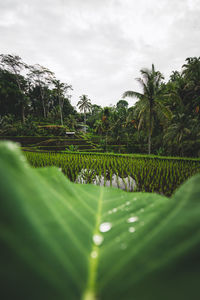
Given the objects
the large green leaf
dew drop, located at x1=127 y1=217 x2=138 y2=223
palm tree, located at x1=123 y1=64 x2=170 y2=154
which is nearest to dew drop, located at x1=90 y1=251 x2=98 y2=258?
the large green leaf

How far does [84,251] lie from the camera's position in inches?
12.1

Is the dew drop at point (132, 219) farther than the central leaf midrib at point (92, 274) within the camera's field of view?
Yes

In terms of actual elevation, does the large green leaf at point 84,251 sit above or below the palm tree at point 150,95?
below

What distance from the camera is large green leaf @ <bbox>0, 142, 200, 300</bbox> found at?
22 centimetres

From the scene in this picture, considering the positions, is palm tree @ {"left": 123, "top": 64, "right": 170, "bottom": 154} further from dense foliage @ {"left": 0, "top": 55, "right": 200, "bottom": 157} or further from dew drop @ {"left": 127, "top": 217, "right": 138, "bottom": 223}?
dew drop @ {"left": 127, "top": 217, "right": 138, "bottom": 223}

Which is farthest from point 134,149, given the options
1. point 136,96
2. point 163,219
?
point 163,219

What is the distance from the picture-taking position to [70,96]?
142 feet

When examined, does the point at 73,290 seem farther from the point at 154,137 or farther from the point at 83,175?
the point at 154,137

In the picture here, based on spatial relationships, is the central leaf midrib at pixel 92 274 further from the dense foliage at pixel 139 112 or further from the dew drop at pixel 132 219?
the dense foliage at pixel 139 112

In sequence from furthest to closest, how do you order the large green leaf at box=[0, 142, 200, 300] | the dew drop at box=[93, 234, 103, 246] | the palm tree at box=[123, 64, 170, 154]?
the palm tree at box=[123, 64, 170, 154] < the dew drop at box=[93, 234, 103, 246] < the large green leaf at box=[0, 142, 200, 300]

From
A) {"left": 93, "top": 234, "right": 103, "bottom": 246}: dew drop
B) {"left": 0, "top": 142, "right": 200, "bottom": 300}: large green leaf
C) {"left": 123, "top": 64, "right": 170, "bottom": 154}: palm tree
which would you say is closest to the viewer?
{"left": 0, "top": 142, "right": 200, "bottom": 300}: large green leaf

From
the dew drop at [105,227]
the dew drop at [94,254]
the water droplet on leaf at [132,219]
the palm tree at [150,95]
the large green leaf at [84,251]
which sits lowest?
the dew drop at [105,227]

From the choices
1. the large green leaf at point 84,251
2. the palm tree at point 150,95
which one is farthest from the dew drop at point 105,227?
the palm tree at point 150,95

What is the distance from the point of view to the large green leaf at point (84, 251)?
0.71 feet
